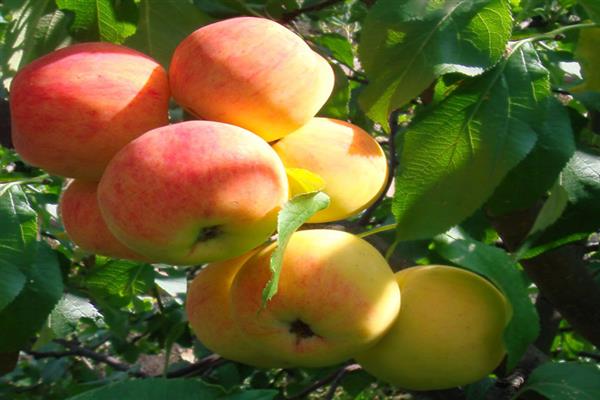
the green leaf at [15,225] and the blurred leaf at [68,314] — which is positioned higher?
the green leaf at [15,225]

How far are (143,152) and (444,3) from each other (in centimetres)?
41

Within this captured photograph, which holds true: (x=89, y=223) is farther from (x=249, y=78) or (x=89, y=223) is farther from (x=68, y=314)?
(x=68, y=314)

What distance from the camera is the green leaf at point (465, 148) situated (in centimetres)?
89

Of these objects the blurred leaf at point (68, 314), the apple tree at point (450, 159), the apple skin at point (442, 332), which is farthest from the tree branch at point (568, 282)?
the blurred leaf at point (68, 314)

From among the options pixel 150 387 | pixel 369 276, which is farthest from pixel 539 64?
pixel 150 387

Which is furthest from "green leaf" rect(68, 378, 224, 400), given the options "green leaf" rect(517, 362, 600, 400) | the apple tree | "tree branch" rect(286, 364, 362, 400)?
"tree branch" rect(286, 364, 362, 400)

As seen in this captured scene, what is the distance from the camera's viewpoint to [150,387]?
0.96 metres

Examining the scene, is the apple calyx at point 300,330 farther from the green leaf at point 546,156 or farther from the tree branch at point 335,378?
the tree branch at point 335,378

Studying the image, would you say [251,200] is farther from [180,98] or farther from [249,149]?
[180,98]

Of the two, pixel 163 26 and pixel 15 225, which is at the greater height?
pixel 163 26

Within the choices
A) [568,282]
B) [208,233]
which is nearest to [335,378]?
[568,282]

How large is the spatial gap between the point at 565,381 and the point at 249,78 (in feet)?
1.91

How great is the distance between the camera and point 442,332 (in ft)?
2.96

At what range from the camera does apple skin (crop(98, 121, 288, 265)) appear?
77cm
